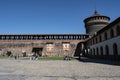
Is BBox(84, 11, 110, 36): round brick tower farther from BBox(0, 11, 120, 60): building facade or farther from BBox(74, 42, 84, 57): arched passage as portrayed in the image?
BBox(74, 42, 84, 57): arched passage

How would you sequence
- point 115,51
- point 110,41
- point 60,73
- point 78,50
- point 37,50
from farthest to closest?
point 78,50 < point 37,50 < point 110,41 < point 115,51 < point 60,73

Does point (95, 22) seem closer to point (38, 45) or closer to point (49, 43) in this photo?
point (49, 43)

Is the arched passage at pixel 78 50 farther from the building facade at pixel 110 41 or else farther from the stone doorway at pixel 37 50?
the building facade at pixel 110 41

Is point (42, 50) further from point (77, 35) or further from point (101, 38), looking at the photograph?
point (101, 38)

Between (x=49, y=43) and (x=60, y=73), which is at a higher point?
(x=49, y=43)

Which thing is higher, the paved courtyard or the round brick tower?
the round brick tower

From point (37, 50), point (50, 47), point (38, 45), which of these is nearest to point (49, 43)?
point (50, 47)

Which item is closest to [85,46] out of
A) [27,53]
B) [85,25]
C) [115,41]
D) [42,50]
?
[85,25]

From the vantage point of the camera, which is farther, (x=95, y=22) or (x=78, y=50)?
(x=95, y=22)

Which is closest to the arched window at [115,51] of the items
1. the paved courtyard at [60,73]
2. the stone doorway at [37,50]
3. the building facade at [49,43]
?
the paved courtyard at [60,73]

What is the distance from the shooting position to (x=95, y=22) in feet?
173

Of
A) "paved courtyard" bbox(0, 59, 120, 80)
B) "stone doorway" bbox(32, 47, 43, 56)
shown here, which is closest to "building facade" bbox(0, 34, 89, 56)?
"stone doorway" bbox(32, 47, 43, 56)

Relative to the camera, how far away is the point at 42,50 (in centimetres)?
5188

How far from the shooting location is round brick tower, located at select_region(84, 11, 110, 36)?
52641mm
